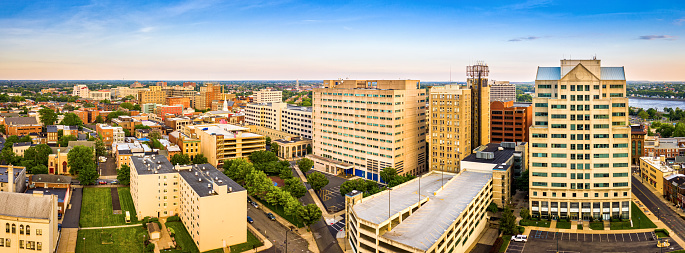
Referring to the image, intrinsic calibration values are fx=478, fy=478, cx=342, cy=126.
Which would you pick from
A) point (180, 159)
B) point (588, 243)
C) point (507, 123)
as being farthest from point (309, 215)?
point (507, 123)

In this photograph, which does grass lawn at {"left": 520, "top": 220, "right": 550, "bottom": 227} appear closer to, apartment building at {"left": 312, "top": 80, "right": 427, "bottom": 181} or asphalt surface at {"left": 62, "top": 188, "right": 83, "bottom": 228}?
apartment building at {"left": 312, "top": 80, "right": 427, "bottom": 181}

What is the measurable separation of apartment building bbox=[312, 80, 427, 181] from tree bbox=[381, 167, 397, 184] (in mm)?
4281

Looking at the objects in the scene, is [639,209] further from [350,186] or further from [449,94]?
[350,186]

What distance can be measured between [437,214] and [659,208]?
48.8 m

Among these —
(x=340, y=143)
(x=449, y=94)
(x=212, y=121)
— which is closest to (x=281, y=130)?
(x=212, y=121)

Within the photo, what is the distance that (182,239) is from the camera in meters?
75.7

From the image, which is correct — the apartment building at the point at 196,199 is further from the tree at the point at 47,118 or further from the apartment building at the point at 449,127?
the tree at the point at 47,118

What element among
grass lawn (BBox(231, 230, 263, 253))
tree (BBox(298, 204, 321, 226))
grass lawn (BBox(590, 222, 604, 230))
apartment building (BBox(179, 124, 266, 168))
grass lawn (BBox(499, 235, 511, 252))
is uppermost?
apartment building (BBox(179, 124, 266, 168))

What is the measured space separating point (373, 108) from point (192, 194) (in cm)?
5069

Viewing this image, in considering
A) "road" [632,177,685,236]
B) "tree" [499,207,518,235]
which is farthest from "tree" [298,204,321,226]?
"road" [632,177,685,236]

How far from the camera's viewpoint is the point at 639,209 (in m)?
85.5

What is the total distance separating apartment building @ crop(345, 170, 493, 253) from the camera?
58.1m

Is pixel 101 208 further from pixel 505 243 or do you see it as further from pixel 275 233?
pixel 505 243

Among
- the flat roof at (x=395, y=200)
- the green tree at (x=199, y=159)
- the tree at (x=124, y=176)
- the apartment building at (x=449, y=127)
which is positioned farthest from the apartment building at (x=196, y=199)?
the apartment building at (x=449, y=127)
